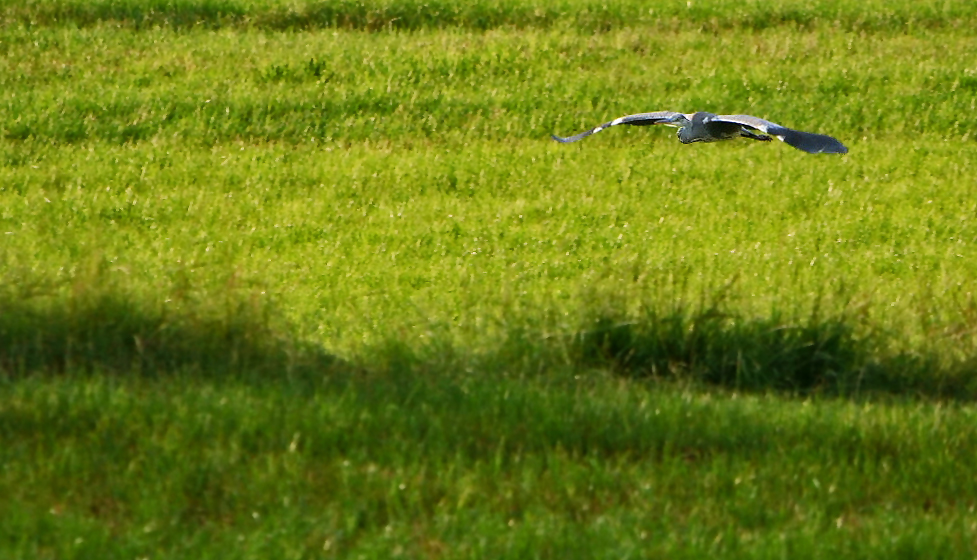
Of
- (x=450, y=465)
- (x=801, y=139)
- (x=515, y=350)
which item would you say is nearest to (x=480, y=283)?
(x=515, y=350)

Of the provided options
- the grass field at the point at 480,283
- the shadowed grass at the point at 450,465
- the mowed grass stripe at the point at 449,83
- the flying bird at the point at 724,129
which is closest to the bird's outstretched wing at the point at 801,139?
the flying bird at the point at 724,129

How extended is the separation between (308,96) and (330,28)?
314 centimetres

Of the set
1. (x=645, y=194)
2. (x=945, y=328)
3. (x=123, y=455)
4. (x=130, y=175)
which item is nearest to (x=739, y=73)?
(x=645, y=194)

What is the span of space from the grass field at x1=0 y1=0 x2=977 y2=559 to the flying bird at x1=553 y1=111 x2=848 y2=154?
0.85 metres

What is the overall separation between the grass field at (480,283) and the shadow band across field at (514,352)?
0.02 metres

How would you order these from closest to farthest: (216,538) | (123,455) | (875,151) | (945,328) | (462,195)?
(216,538) < (123,455) < (945,328) < (462,195) < (875,151)

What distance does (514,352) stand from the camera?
651cm

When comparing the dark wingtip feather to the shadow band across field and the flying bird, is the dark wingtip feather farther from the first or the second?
the shadow band across field

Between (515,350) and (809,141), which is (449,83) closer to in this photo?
(809,141)

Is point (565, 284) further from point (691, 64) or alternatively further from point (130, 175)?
point (691, 64)

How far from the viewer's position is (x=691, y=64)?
15.9 m

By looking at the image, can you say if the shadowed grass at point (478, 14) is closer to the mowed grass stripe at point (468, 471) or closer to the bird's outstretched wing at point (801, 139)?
the bird's outstretched wing at point (801, 139)

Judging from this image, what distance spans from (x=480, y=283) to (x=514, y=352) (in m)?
1.69

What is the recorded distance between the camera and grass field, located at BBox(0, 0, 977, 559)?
509cm
